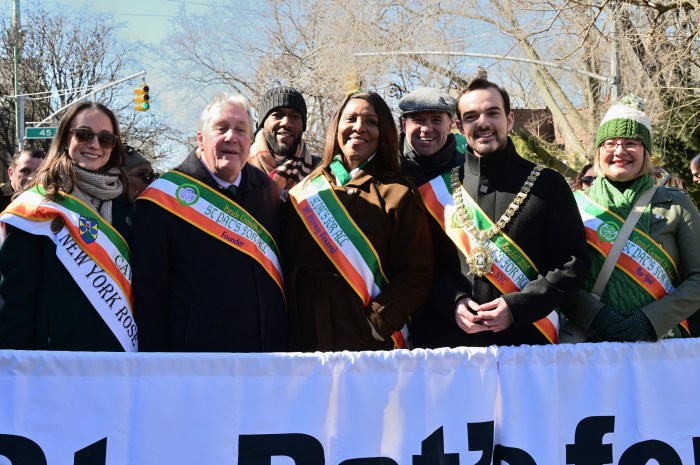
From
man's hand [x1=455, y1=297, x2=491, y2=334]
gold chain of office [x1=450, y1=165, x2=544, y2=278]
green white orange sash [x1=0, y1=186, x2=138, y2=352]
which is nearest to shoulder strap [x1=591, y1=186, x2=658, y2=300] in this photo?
gold chain of office [x1=450, y1=165, x2=544, y2=278]

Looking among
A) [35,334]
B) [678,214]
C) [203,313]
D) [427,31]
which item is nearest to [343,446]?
[203,313]

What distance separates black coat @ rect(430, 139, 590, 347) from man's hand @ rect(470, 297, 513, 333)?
26 millimetres

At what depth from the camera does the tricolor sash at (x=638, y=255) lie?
3.49 metres

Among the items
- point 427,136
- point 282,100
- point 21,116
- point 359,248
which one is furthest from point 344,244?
point 21,116

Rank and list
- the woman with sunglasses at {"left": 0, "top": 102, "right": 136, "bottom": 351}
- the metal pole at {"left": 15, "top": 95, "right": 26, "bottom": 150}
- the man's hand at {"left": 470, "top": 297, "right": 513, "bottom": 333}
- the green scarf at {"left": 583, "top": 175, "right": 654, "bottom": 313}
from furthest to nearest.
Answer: the metal pole at {"left": 15, "top": 95, "right": 26, "bottom": 150} → the green scarf at {"left": 583, "top": 175, "right": 654, "bottom": 313} → the man's hand at {"left": 470, "top": 297, "right": 513, "bottom": 333} → the woman with sunglasses at {"left": 0, "top": 102, "right": 136, "bottom": 351}

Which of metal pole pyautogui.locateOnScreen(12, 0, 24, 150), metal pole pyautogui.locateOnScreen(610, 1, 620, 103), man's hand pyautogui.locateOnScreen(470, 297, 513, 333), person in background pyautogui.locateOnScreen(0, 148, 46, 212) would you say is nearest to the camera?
man's hand pyautogui.locateOnScreen(470, 297, 513, 333)

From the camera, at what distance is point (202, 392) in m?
2.92

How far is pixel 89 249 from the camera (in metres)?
3.25

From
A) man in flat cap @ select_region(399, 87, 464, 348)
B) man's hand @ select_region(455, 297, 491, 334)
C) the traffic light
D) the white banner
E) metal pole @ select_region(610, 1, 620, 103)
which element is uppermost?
the traffic light

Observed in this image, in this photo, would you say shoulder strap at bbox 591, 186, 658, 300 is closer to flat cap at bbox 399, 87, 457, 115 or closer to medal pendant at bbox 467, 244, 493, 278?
medal pendant at bbox 467, 244, 493, 278

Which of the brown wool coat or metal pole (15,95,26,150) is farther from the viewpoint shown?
metal pole (15,95,26,150)

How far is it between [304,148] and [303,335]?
132 centimetres

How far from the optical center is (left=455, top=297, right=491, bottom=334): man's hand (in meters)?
3.30

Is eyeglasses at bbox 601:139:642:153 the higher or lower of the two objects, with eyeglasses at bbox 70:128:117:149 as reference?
lower
